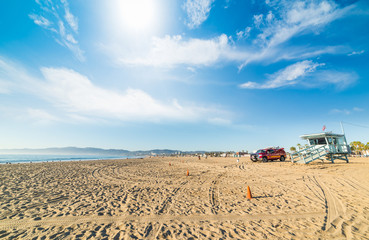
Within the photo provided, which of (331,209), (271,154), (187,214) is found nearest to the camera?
(187,214)

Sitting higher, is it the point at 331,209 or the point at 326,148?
the point at 326,148

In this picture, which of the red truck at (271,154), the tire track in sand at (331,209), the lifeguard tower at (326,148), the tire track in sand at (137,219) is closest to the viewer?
the tire track in sand at (331,209)

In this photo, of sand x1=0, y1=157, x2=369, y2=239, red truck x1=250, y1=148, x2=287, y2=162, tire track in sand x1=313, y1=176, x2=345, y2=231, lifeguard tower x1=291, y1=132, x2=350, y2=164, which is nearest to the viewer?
sand x1=0, y1=157, x2=369, y2=239

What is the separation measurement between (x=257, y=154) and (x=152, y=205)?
85.5 feet

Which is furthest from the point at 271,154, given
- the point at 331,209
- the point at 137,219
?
the point at 137,219

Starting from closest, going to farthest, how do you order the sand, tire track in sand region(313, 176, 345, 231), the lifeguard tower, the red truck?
the sand, tire track in sand region(313, 176, 345, 231), the lifeguard tower, the red truck

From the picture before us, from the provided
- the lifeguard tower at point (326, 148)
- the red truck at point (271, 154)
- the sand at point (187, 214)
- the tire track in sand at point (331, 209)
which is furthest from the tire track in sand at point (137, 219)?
the red truck at point (271, 154)

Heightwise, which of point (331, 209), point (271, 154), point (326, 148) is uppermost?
point (326, 148)

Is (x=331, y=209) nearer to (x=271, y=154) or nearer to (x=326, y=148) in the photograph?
(x=326, y=148)

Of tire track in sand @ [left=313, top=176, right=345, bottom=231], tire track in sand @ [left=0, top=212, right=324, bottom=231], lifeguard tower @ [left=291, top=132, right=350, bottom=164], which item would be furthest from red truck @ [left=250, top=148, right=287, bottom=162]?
tire track in sand @ [left=0, top=212, right=324, bottom=231]

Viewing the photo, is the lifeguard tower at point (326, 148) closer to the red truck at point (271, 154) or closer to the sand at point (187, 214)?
the red truck at point (271, 154)

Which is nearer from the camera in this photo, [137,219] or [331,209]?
[137,219]

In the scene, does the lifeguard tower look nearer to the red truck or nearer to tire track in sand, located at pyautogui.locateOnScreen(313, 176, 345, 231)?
the red truck

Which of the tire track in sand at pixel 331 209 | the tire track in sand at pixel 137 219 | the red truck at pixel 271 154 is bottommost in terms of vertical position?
the tire track in sand at pixel 137 219
